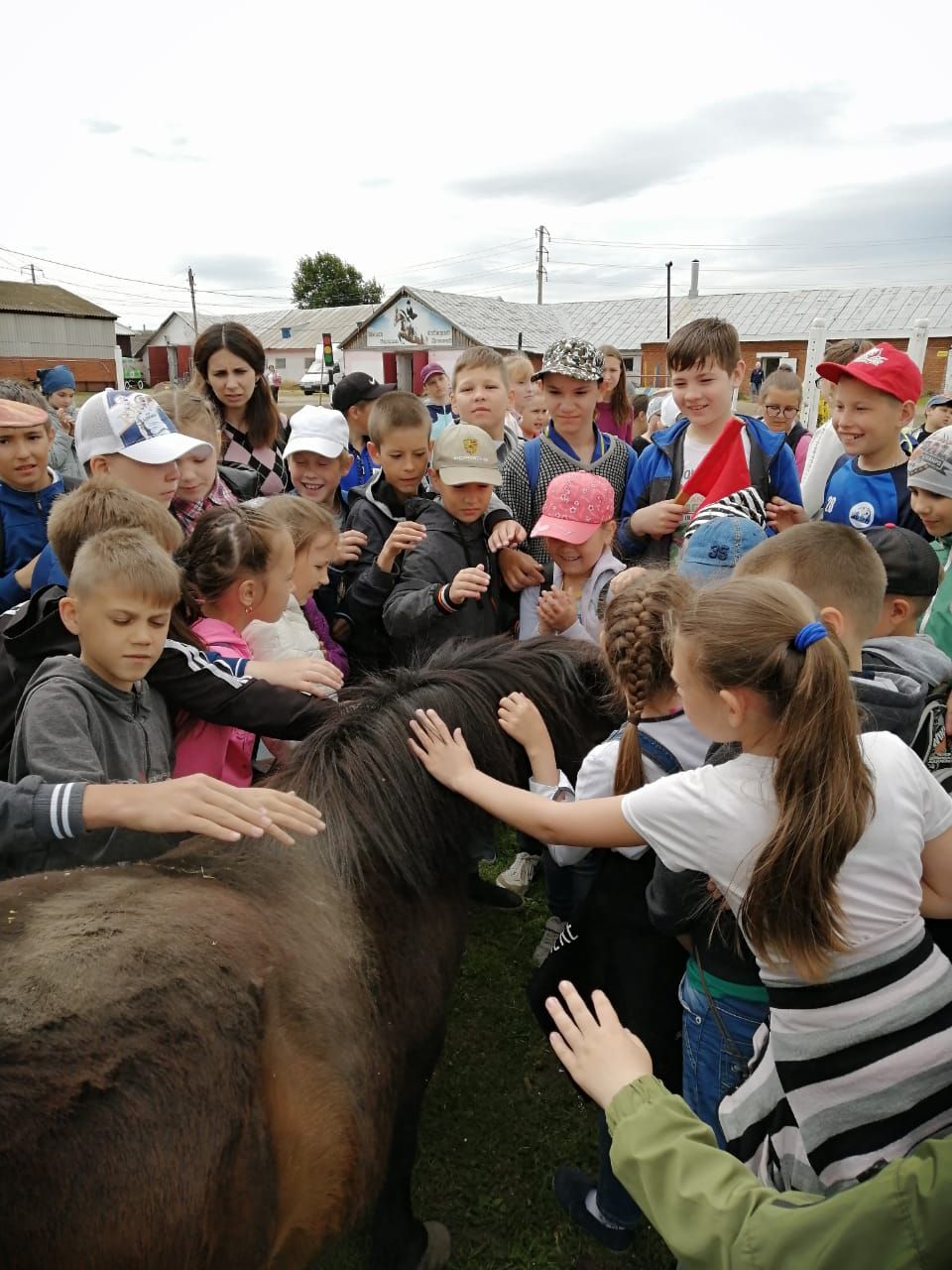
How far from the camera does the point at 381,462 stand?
3.38 meters

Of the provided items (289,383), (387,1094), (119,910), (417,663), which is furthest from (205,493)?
(289,383)

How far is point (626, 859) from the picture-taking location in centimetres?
189

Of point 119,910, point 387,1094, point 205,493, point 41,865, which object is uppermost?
point 205,493

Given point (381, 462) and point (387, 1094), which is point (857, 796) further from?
point (381, 462)

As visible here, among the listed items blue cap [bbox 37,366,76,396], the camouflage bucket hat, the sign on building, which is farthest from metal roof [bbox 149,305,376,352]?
the camouflage bucket hat

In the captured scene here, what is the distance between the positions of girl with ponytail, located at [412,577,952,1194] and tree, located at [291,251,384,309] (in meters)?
76.0

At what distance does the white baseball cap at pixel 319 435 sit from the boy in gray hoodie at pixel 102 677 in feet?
5.99

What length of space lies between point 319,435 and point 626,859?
8.25 feet

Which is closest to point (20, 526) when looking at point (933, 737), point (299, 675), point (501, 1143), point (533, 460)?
point (299, 675)

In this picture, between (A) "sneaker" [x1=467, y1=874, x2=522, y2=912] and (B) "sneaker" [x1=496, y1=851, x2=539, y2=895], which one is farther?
(B) "sneaker" [x1=496, y1=851, x2=539, y2=895]

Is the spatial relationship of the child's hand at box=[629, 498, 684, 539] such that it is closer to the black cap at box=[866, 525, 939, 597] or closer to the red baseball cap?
the red baseball cap

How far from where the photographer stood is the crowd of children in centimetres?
128

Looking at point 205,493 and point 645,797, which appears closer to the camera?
point 645,797

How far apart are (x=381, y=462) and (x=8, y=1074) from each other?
2.71 meters
